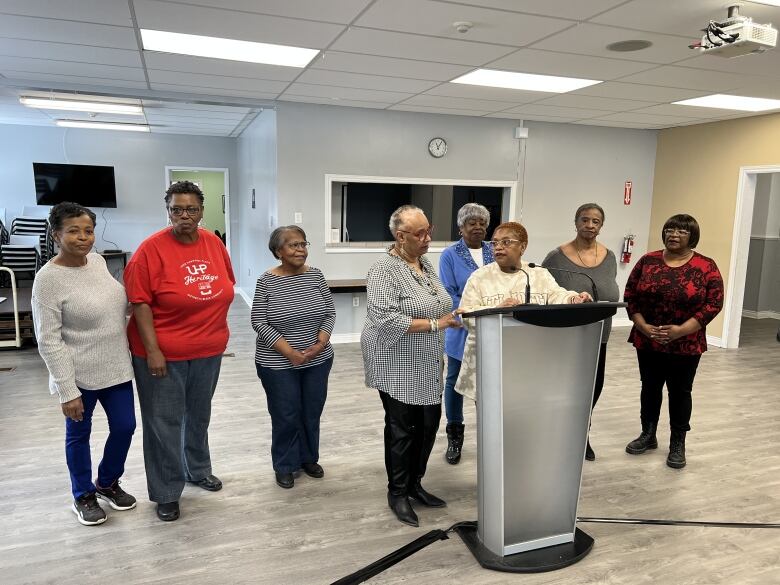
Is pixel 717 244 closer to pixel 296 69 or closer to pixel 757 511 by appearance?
pixel 757 511

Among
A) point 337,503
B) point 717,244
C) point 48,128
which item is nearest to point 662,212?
point 717,244


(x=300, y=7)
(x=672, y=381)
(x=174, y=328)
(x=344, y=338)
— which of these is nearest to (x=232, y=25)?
(x=300, y=7)

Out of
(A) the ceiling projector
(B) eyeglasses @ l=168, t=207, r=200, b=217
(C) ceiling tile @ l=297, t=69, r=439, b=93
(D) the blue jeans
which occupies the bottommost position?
(D) the blue jeans

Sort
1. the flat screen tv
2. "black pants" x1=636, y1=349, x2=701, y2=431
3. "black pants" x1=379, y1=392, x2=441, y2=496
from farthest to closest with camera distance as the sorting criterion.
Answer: the flat screen tv → "black pants" x1=636, y1=349, x2=701, y2=431 → "black pants" x1=379, y1=392, x2=441, y2=496

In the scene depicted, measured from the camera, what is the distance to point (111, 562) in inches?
89.4

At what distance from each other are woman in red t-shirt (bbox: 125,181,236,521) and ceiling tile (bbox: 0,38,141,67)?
2174mm

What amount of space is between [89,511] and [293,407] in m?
1.02

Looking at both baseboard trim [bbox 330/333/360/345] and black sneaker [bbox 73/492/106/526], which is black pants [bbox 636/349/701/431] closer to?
black sneaker [bbox 73/492/106/526]

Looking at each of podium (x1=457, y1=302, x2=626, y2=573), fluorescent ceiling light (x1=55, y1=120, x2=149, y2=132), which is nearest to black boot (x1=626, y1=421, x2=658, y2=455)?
podium (x1=457, y1=302, x2=626, y2=573)

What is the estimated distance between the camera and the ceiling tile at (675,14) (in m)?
2.87

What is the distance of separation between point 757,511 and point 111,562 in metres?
3.05

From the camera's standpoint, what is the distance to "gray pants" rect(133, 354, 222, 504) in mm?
2490

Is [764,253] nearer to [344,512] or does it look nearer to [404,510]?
[404,510]

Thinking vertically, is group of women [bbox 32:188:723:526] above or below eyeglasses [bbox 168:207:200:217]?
below
